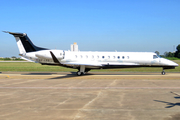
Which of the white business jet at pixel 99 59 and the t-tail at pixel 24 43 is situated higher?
the t-tail at pixel 24 43

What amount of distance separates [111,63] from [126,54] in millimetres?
2477

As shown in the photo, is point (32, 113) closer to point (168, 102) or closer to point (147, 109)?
point (147, 109)

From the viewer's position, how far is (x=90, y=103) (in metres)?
9.47

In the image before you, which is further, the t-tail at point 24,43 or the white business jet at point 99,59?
the t-tail at point 24,43

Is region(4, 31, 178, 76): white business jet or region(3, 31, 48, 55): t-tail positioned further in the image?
region(3, 31, 48, 55): t-tail

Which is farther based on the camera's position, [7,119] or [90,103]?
[90,103]

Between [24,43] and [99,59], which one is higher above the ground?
[24,43]

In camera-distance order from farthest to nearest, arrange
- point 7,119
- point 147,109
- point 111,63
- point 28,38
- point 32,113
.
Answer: point 28,38
point 111,63
point 147,109
point 32,113
point 7,119

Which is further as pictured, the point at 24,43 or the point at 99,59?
the point at 24,43

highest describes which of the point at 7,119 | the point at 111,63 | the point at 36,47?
the point at 36,47

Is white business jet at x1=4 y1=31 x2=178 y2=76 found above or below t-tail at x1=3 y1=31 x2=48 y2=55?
below

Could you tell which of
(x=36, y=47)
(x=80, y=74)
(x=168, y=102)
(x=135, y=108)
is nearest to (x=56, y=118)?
(x=135, y=108)

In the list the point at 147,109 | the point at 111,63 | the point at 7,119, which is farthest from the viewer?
A: the point at 111,63

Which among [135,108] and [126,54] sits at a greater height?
[126,54]
